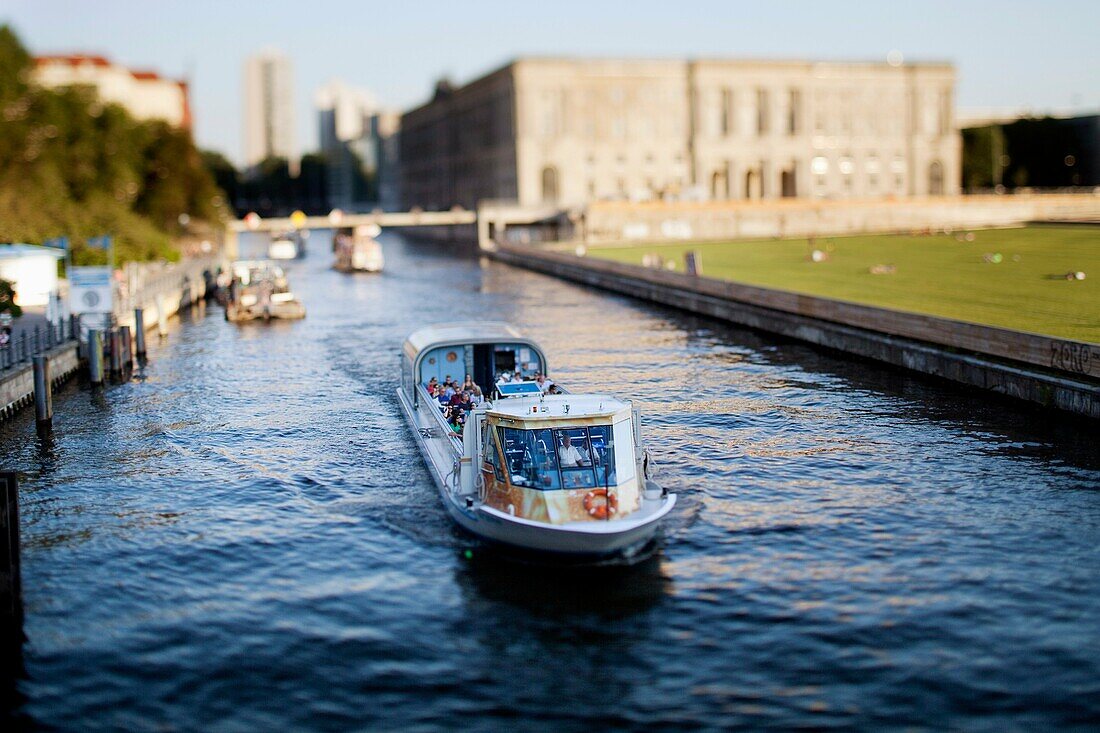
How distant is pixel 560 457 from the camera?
2550 centimetres

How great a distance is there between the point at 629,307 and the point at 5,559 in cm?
6123

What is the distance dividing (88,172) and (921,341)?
102948 millimetres

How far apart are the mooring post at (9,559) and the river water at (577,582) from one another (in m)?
0.44

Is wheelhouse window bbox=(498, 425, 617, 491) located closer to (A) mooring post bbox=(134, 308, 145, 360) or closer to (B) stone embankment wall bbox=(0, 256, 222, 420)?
(B) stone embankment wall bbox=(0, 256, 222, 420)


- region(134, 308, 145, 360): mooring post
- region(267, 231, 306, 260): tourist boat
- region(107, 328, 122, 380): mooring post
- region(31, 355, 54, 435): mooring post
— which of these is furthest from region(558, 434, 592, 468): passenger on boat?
region(267, 231, 306, 260): tourist boat

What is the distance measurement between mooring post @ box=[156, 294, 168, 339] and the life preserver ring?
47.5m

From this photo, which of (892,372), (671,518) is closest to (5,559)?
(671,518)

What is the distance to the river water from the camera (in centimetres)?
1888

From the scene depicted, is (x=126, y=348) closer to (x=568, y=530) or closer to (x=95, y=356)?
(x=95, y=356)

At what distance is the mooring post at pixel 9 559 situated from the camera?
73.6ft

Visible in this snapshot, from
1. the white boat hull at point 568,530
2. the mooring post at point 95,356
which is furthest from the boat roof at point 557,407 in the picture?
the mooring post at point 95,356

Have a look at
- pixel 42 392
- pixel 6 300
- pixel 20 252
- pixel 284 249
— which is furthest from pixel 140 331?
pixel 284 249

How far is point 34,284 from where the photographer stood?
68375 millimetres

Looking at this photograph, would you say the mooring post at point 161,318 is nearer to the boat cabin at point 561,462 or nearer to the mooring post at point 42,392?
the mooring post at point 42,392
